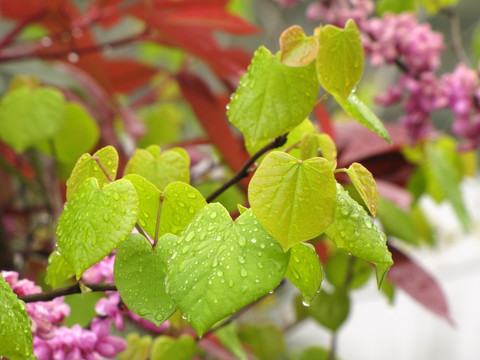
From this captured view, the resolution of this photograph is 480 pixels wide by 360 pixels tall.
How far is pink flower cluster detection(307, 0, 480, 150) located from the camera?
1.57 feet

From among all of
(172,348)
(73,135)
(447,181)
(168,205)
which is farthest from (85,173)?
(447,181)

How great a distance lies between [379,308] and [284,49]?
40.2 inches

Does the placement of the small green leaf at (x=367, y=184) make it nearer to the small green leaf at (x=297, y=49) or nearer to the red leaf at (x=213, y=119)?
the small green leaf at (x=297, y=49)

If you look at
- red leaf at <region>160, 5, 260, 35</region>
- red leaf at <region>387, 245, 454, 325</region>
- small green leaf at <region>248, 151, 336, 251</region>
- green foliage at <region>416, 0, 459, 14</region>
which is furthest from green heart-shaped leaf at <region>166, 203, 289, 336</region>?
green foliage at <region>416, 0, 459, 14</region>

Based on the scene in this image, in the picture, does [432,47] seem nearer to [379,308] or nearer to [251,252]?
[251,252]

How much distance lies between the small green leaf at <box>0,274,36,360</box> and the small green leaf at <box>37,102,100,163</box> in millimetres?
310

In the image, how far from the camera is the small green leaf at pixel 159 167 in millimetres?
279

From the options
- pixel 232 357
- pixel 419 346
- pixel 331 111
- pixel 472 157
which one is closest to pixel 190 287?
pixel 232 357

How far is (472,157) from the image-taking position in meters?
0.75

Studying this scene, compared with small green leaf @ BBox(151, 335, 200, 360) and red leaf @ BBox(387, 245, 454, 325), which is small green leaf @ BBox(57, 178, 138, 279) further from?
red leaf @ BBox(387, 245, 454, 325)

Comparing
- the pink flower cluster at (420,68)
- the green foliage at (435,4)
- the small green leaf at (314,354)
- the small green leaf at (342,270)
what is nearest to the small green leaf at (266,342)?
the small green leaf at (314,354)

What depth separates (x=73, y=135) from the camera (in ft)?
1.65

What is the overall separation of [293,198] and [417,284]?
1.01 ft

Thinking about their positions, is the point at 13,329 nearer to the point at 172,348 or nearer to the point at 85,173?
the point at 85,173
